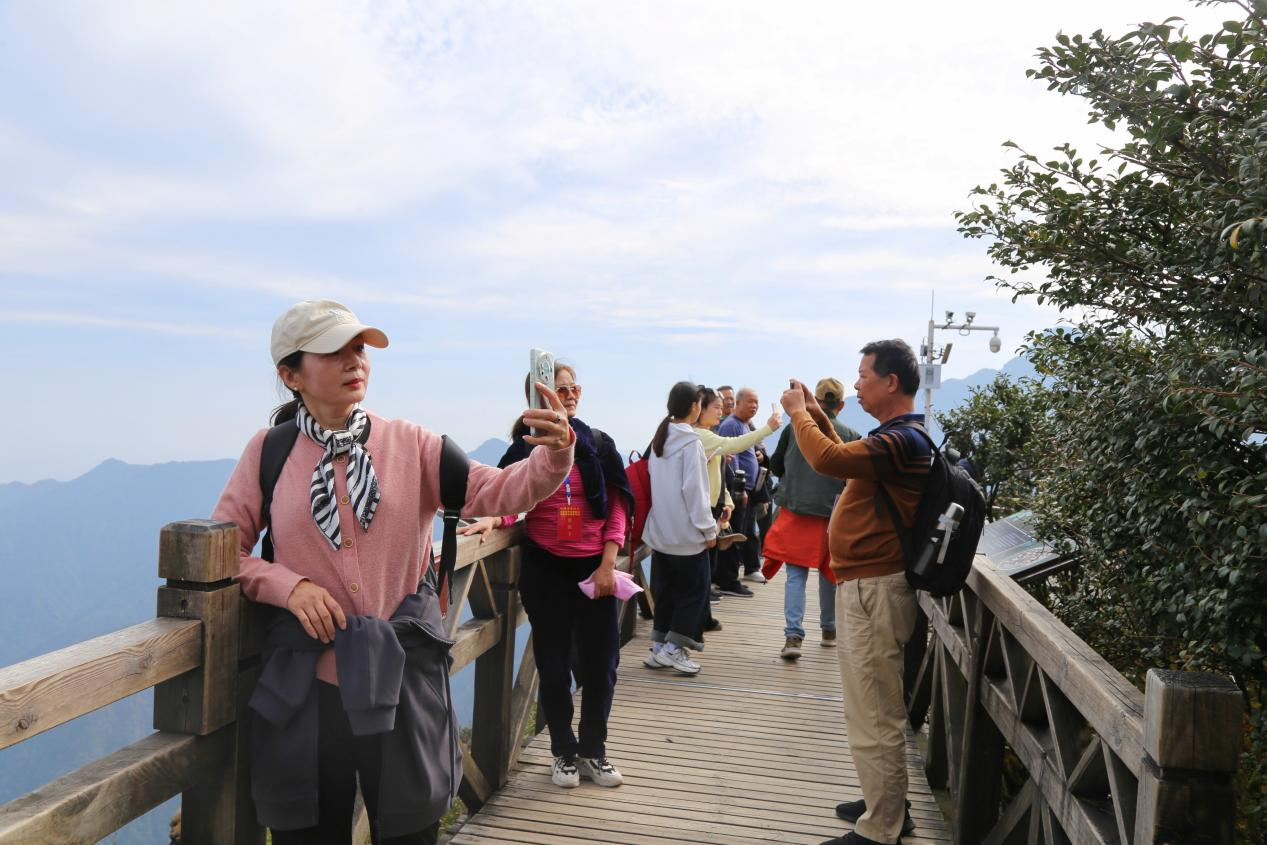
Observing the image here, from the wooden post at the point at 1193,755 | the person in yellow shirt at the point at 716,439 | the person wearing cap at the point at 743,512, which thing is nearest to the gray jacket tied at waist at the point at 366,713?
the wooden post at the point at 1193,755

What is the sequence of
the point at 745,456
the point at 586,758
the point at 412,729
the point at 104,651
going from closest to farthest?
the point at 104,651 → the point at 412,729 → the point at 586,758 → the point at 745,456

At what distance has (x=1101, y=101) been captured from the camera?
3.36 meters

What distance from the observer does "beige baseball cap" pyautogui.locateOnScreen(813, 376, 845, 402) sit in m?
6.48

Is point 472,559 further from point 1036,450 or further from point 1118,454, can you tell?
point 1036,450

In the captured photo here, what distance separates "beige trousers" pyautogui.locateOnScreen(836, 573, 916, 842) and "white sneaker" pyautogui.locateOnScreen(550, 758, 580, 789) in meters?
1.43

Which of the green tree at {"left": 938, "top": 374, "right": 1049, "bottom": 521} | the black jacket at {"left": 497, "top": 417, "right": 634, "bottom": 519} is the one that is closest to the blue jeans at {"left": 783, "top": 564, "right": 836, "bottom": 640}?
the black jacket at {"left": 497, "top": 417, "right": 634, "bottom": 519}

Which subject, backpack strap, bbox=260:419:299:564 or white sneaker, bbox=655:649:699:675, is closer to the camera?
backpack strap, bbox=260:419:299:564

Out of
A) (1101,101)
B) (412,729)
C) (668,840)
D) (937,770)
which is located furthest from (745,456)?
(412,729)

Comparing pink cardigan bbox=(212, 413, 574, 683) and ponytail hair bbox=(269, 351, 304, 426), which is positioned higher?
ponytail hair bbox=(269, 351, 304, 426)

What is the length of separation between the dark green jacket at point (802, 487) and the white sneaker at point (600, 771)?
2.40 m

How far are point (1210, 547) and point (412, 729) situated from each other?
104 inches

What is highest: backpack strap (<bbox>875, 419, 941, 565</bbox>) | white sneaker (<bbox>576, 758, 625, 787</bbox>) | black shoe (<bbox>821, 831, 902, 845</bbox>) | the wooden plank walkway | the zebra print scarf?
the zebra print scarf

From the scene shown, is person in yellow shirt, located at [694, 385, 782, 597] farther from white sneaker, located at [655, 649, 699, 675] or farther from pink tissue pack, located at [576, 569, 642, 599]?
pink tissue pack, located at [576, 569, 642, 599]

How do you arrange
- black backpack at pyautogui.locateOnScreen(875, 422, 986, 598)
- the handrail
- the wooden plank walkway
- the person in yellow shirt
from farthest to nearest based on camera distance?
the person in yellow shirt → the wooden plank walkway → black backpack at pyautogui.locateOnScreen(875, 422, 986, 598) → the handrail
